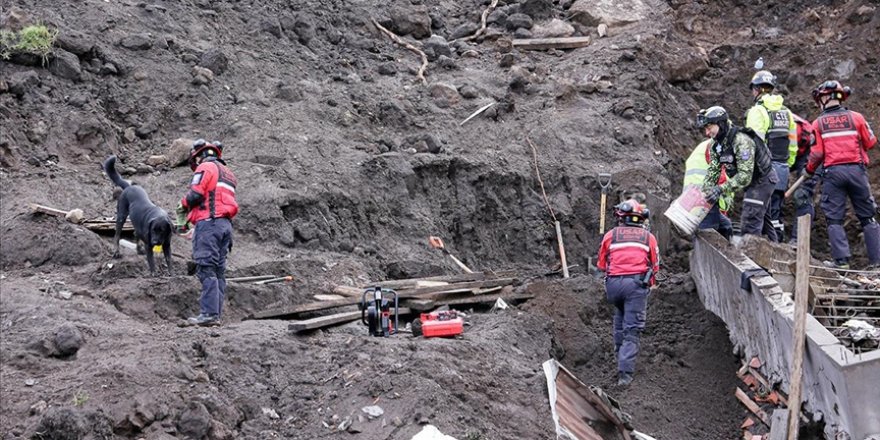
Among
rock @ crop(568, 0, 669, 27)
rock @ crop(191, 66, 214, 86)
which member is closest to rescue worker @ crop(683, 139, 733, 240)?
rock @ crop(191, 66, 214, 86)

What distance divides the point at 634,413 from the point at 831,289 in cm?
234

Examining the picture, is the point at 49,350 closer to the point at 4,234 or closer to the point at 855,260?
the point at 4,234

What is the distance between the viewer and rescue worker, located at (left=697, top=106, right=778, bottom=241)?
39.7 ft

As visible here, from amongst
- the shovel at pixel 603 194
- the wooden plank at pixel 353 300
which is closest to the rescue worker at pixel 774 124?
the shovel at pixel 603 194

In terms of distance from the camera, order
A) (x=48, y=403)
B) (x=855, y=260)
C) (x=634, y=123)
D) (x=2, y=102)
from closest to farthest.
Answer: (x=48, y=403) < (x=2, y=102) < (x=855, y=260) < (x=634, y=123)

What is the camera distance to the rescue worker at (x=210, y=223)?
1070 cm

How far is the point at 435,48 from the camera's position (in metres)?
18.5

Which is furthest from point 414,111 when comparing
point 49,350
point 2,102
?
point 49,350

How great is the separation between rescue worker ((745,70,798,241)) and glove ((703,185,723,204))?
133 cm

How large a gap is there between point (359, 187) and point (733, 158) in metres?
4.82

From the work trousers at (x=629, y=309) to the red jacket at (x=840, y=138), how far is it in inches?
125

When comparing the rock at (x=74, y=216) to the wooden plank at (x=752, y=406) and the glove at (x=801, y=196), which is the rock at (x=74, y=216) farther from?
the glove at (x=801, y=196)

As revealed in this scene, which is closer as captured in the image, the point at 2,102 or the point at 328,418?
the point at 328,418

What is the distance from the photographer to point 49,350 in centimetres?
941
